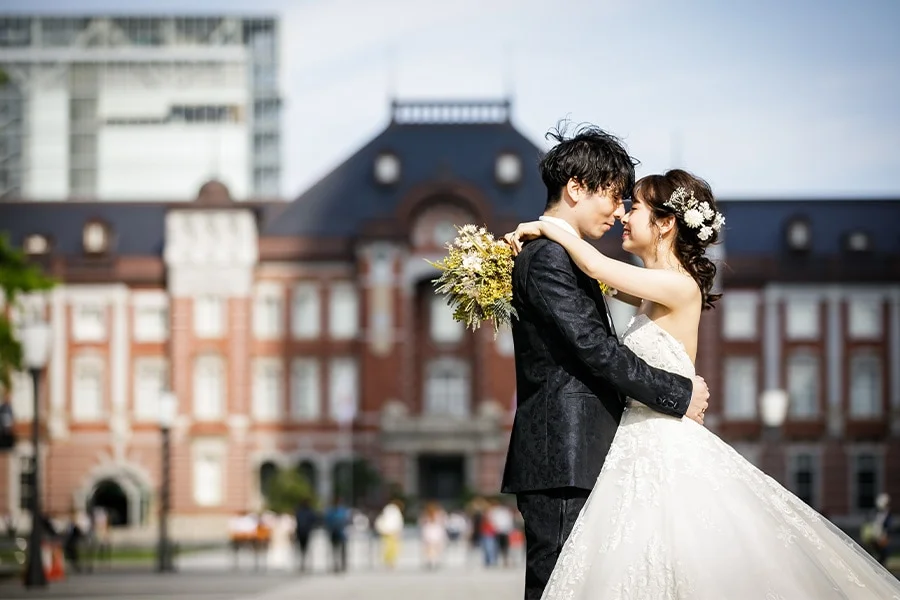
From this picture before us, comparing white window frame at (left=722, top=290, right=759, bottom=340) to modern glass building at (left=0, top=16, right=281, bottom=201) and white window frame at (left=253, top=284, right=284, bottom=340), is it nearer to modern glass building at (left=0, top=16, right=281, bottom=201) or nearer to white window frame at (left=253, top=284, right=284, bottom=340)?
white window frame at (left=253, top=284, right=284, bottom=340)

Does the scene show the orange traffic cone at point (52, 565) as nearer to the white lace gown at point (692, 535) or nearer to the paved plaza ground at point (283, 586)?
the paved plaza ground at point (283, 586)

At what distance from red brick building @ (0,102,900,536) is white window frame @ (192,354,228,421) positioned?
0.08m

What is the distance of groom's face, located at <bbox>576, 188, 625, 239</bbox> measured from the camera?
6.20 m

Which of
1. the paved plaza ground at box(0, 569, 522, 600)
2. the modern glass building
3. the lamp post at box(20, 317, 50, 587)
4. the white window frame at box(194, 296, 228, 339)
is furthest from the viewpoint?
the modern glass building

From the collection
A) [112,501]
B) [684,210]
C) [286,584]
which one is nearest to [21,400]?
[112,501]

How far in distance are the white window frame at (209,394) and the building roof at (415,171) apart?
5.24m

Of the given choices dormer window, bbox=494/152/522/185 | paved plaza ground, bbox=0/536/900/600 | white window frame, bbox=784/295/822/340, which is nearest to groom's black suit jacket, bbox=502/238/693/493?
paved plaza ground, bbox=0/536/900/600

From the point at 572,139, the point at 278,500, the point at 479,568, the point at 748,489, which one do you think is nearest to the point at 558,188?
the point at 572,139

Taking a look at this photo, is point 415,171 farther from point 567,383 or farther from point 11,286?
point 567,383

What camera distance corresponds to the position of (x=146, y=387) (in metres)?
60.4

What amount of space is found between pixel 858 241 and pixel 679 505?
5683cm

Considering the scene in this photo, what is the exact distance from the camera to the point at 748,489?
6.12 metres

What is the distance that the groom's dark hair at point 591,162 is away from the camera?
20.1 feet

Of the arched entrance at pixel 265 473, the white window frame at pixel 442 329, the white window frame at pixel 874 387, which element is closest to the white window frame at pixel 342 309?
the white window frame at pixel 442 329
